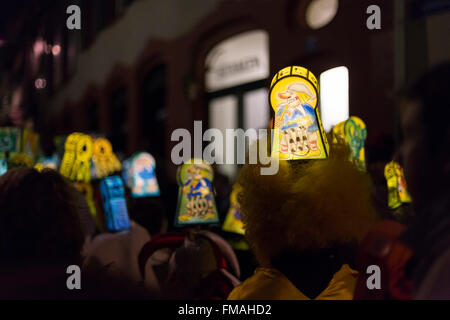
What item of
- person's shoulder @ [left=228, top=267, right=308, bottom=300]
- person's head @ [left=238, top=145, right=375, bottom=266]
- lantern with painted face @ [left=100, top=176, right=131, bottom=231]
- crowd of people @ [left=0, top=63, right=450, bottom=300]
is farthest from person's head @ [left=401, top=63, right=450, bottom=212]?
lantern with painted face @ [left=100, top=176, right=131, bottom=231]

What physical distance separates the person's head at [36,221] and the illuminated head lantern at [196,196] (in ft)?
3.48

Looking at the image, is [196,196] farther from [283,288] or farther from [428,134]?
[428,134]

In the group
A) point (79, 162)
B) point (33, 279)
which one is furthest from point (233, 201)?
point (33, 279)

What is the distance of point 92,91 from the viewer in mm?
12703

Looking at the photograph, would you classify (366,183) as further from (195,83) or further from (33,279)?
(195,83)

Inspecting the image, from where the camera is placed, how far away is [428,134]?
1.12 metres

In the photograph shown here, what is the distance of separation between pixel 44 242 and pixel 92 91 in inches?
462

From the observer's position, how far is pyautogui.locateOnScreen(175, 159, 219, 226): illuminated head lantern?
8.68 ft

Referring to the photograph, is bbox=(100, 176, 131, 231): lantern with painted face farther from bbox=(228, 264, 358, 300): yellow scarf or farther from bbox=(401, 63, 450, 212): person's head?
bbox=(401, 63, 450, 212): person's head

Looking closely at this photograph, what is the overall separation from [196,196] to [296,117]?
3.75 ft

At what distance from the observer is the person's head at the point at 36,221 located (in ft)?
5.04

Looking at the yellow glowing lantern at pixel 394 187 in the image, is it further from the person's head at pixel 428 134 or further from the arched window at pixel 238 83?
the arched window at pixel 238 83

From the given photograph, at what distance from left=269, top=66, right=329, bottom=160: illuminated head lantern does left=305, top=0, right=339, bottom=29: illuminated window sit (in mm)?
3434
